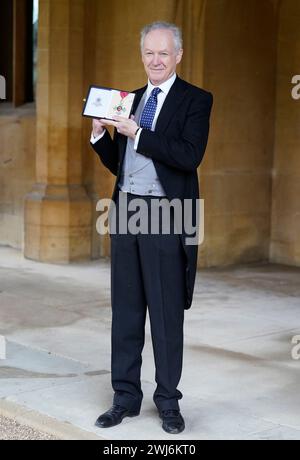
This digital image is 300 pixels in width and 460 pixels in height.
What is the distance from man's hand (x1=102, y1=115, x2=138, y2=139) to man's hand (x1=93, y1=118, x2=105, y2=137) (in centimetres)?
6

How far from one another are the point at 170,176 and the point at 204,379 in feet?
5.40

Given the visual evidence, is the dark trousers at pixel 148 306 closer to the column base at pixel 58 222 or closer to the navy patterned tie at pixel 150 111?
the navy patterned tie at pixel 150 111

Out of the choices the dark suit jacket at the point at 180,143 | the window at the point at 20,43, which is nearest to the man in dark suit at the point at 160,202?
the dark suit jacket at the point at 180,143

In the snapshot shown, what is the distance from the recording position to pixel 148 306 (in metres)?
4.66

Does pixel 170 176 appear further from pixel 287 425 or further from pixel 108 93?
pixel 287 425

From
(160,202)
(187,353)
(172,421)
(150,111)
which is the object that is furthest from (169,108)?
(187,353)

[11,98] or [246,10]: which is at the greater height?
[246,10]

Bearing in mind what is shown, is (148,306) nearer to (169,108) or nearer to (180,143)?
(180,143)

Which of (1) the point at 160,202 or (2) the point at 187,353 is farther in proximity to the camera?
(2) the point at 187,353

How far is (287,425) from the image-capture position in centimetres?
475

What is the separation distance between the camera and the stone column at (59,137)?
9992 millimetres

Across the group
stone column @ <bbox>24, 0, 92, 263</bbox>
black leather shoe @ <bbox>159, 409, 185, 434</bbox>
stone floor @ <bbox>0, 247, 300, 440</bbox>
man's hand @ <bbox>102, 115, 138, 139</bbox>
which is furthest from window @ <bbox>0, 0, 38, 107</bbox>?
black leather shoe @ <bbox>159, 409, 185, 434</bbox>

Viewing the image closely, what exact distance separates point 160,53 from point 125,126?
14.8 inches

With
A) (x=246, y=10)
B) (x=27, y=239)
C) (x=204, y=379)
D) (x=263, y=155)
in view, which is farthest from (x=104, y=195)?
(x=204, y=379)
